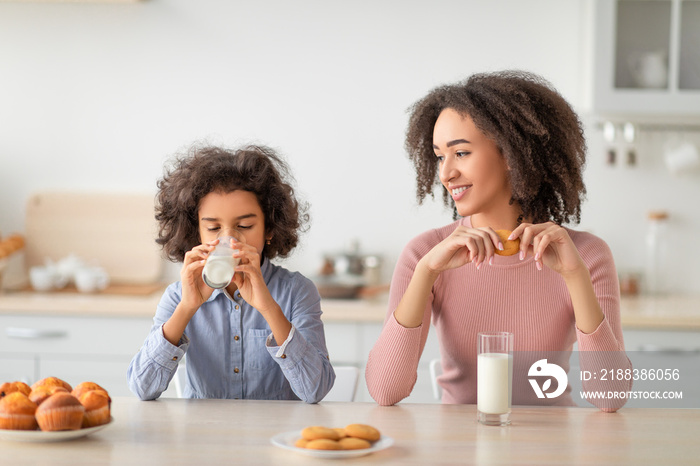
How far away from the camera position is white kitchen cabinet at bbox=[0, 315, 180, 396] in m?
2.65

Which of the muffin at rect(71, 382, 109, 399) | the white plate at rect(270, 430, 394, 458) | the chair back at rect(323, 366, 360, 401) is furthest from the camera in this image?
the chair back at rect(323, 366, 360, 401)

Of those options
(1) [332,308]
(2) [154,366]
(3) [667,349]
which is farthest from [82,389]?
(3) [667,349]

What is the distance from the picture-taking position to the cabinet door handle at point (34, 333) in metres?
2.64

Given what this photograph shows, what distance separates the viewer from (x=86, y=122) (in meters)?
3.14

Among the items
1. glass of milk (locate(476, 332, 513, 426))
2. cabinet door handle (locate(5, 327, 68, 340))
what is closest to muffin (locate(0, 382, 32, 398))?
glass of milk (locate(476, 332, 513, 426))

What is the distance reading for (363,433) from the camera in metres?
1.13

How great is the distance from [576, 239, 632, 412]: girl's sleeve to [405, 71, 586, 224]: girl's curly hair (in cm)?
18

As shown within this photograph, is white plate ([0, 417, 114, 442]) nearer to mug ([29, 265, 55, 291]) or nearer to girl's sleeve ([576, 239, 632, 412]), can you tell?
girl's sleeve ([576, 239, 632, 412])

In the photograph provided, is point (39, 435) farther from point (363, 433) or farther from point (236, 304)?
point (236, 304)

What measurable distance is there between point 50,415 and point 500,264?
941mm

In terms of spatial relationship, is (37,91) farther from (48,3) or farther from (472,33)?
(472,33)

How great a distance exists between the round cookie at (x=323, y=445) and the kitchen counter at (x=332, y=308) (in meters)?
1.47

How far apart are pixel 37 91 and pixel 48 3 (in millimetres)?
346

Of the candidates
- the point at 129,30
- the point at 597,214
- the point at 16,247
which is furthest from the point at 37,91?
the point at 597,214
